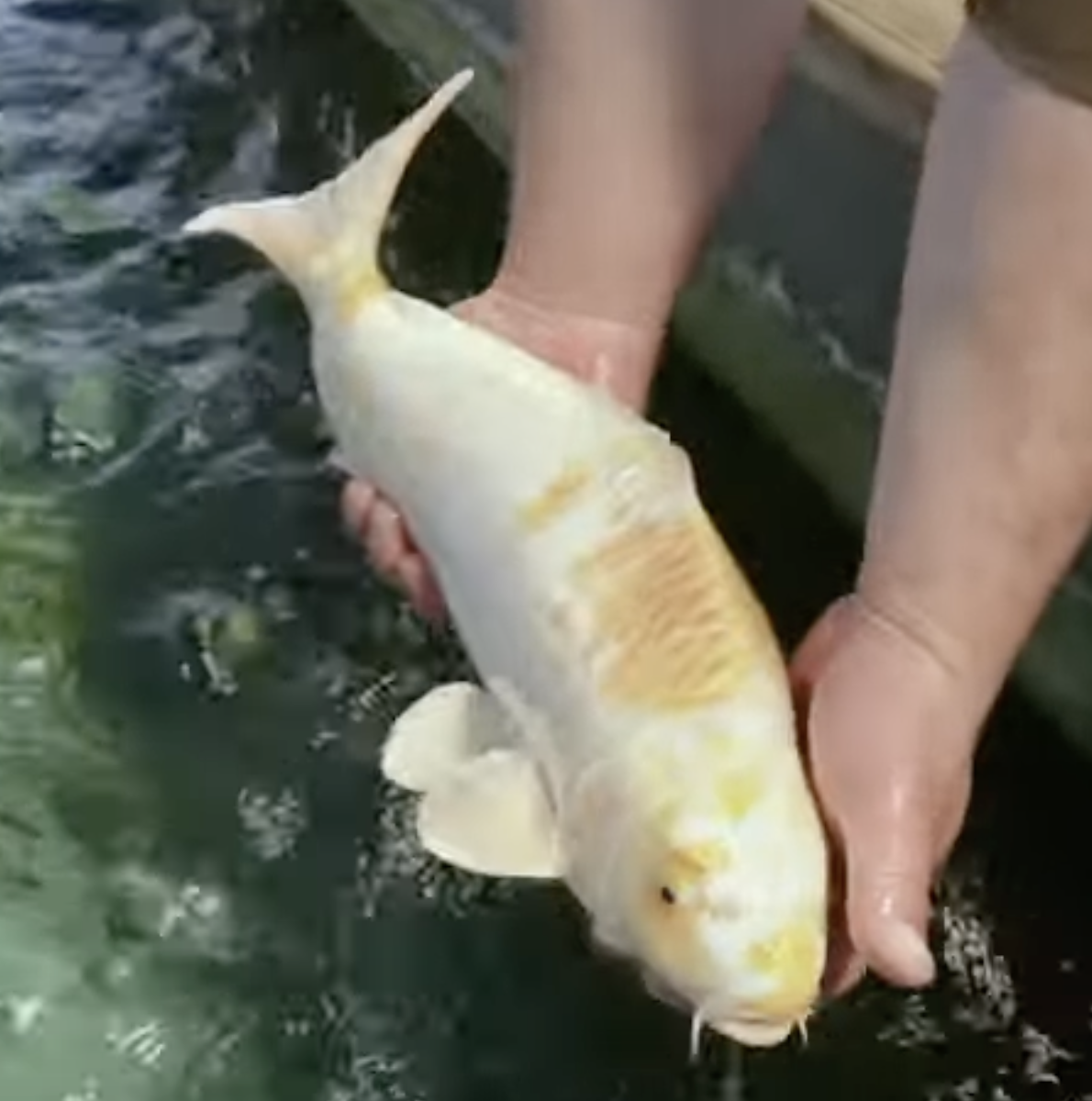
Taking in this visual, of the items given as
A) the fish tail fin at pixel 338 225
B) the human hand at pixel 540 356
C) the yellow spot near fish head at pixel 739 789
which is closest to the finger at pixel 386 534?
the human hand at pixel 540 356

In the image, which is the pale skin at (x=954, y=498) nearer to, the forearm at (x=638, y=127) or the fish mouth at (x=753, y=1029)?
the fish mouth at (x=753, y=1029)

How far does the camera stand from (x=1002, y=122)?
1.27 metres

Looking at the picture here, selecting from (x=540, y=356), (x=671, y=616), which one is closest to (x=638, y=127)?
(x=540, y=356)

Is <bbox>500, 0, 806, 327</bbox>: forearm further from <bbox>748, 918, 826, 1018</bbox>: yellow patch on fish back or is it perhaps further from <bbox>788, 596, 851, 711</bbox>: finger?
<bbox>748, 918, 826, 1018</bbox>: yellow patch on fish back

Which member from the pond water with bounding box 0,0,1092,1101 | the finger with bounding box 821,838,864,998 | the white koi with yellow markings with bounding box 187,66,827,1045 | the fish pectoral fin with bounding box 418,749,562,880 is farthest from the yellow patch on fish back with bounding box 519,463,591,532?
the pond water with bounding box 0,0,1092,1101

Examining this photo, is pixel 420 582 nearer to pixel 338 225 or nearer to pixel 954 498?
pixel 338 225

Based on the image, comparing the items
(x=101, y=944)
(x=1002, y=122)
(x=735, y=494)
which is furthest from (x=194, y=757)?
(x=1002, y=122)

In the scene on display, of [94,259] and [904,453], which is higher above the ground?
[904,453]

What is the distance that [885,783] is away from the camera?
128 cm

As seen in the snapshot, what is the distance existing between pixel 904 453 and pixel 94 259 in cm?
116

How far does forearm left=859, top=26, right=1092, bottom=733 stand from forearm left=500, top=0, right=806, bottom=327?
9.5 inches

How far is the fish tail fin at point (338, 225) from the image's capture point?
62.6 inches

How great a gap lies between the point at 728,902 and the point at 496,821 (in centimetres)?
15

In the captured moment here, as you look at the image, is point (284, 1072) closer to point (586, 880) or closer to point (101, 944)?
point (101, 944)
